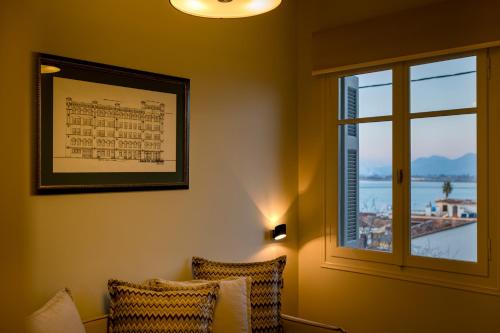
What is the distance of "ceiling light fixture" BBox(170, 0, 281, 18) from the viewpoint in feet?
5.26

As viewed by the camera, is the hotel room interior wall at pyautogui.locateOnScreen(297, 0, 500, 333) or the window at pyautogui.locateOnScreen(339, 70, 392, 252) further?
the window at pyautogui.locateOnScreen(339, 70, 392, 252)

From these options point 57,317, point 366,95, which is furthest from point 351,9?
point 57,317

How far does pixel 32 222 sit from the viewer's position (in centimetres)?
199

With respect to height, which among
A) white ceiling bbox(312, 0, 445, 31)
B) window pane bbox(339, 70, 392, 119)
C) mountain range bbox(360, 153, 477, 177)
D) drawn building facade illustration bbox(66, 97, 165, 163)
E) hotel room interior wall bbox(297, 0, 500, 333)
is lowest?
hotel room interior wall bbox(297, 0, 500, 333)

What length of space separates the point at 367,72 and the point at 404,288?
57.5 inches

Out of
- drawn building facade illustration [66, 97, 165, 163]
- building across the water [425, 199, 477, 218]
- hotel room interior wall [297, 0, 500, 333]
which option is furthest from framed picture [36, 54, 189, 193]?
building across the water [425, 199, 477, 218]

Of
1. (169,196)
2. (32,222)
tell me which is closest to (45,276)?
(32,222)

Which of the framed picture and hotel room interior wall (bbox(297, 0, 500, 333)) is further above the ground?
the framed picture

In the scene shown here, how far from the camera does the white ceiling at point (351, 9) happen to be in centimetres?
296

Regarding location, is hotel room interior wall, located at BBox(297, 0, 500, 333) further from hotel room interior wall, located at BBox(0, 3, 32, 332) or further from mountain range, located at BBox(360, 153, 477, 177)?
hotel room interior wall, located at BBox(0, 3, 32, 332)

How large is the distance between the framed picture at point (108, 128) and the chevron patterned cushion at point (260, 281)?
501 mm

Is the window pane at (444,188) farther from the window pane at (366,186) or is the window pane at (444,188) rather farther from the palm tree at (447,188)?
the window pane at (366,186)

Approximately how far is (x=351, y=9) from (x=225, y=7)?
1810mm

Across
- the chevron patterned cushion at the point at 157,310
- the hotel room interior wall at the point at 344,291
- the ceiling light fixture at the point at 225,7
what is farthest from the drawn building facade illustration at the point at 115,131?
the hotel room interior wall at the point at 344,291
